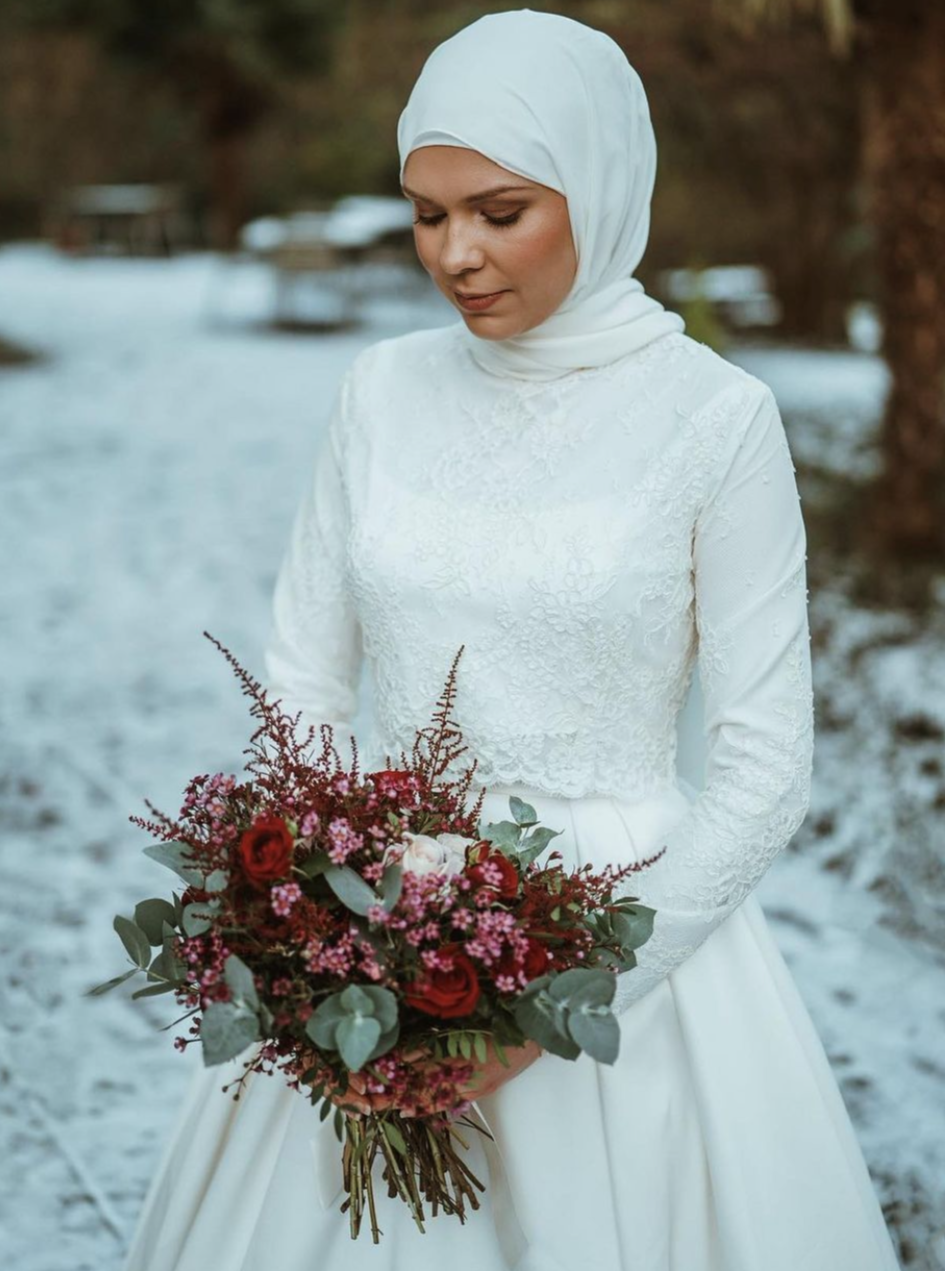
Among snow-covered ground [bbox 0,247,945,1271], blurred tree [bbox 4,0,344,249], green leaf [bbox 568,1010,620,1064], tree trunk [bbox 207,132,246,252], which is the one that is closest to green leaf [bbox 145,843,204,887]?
green leaf [bbox 568,1010,620,1064]

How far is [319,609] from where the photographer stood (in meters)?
2.24

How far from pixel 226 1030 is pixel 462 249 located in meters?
0.99

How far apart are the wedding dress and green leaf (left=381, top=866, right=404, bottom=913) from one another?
1.64 ft

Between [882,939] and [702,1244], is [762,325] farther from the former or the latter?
[702,1244]

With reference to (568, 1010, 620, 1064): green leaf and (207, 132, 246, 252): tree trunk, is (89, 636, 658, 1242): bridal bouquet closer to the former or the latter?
(568, 1010, 620, 1064): green leaf

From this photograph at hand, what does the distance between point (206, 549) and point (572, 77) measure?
22.1 ft

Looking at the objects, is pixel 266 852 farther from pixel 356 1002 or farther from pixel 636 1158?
pixel 636 1158

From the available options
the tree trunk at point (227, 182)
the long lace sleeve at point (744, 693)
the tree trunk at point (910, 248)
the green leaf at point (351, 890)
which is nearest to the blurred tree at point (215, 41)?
the tree trunk at point (227, 182)

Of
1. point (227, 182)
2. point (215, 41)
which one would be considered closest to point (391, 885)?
point (215, 41)

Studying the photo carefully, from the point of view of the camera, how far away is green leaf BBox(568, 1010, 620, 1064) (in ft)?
5.14

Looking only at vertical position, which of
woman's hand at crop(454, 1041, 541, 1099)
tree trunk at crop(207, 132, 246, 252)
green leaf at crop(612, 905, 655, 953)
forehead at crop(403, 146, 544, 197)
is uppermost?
tree trunk at crop(207, 132, 246, 252)

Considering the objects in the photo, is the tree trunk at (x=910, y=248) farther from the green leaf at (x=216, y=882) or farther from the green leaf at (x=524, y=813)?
the green leaf at (x=216, y=882)

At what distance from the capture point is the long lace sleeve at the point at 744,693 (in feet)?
6.30

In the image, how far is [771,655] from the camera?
6.29ft
